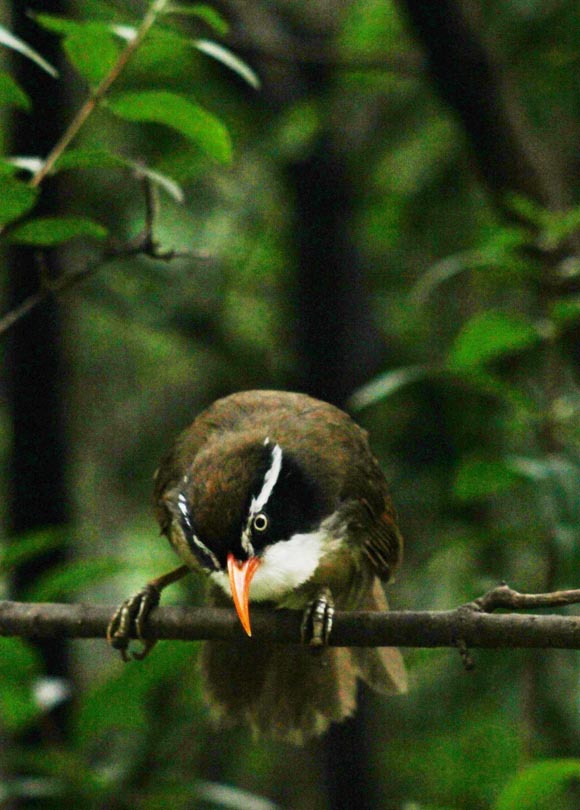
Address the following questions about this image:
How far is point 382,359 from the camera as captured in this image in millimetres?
5270

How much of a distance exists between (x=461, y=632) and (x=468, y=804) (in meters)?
2.62

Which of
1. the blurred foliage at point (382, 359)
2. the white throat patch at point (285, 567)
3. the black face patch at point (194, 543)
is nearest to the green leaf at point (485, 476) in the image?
the blurred foliage at point (382, 359)

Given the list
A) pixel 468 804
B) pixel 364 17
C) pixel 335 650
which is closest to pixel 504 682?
pixel 468 804

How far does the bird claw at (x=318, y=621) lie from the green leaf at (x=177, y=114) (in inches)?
44.1

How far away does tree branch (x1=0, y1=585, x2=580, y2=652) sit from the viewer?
7.97 ft

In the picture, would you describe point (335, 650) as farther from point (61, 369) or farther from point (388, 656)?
point (61, 369)

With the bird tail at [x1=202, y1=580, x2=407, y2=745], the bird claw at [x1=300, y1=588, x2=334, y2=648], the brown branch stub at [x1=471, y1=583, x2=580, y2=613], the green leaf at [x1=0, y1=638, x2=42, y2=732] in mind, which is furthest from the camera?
the bird tail at [x1=202, y1=580, x2=407, y2=745]

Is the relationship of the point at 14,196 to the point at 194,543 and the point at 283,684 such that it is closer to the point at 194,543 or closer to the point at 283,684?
the point at 194,543

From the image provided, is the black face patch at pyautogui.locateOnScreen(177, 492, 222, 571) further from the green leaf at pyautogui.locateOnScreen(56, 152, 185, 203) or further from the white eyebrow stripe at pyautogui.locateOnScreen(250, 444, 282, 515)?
the green leaf at pyautogui.locateOnScreen(56, 152, 185, 203)

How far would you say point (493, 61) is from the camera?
178 inches

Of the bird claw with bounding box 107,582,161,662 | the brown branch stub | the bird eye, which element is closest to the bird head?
the bird eye

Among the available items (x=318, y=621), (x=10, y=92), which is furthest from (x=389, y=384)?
(x=10, y=92)

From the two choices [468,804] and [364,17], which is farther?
[364,17]

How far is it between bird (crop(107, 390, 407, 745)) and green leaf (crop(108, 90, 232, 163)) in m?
0.77
